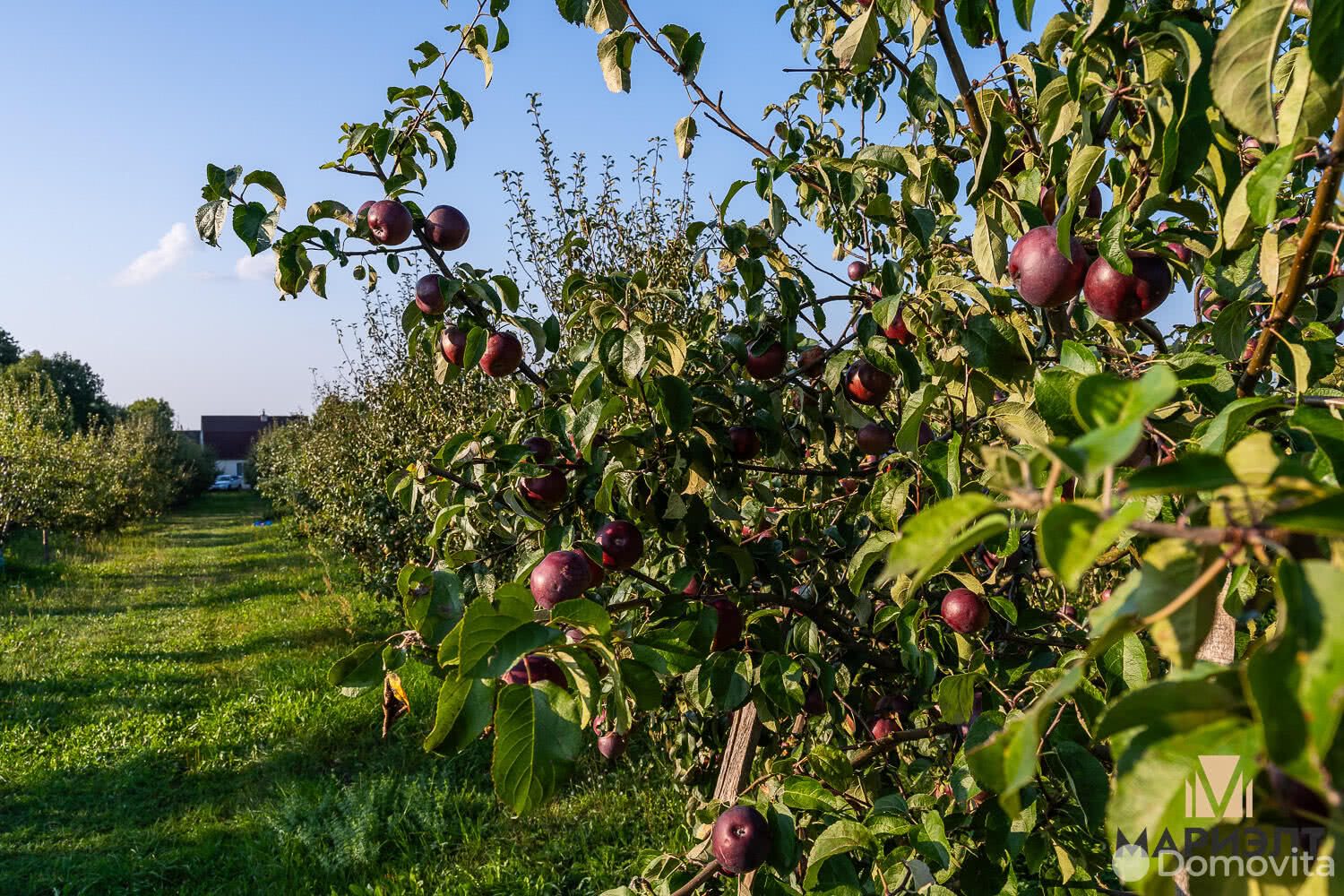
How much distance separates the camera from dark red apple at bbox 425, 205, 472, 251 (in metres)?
1.61

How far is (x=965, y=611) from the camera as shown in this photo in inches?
59.4

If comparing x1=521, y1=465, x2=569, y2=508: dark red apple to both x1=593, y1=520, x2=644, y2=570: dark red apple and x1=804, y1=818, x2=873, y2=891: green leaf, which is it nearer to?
x1=593, y1=520, x2=644, y2=570: dark red apple

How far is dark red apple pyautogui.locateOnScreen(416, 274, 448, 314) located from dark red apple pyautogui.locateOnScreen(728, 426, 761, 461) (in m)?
0.64

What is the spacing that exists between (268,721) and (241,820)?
55.9 inches

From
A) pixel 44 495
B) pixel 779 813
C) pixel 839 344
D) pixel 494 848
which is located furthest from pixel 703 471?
pixel 44 495

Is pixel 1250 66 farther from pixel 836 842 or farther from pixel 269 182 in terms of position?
pixel 269 182

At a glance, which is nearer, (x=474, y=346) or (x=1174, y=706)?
(x=1174, y=706)

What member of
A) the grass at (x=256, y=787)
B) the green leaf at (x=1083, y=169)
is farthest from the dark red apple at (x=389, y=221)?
the grass at (x=256, y=787)

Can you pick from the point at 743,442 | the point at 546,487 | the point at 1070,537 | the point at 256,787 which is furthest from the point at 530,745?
the point at 256,787

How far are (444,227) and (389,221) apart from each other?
13cm

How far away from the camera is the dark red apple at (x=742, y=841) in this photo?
4.62 ft

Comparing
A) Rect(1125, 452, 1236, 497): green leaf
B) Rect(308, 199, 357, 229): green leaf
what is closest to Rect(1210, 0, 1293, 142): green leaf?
Rect(1125, 452, 1236, 497): green leaf

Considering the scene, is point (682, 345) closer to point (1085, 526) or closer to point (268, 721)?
point (1085, 526)

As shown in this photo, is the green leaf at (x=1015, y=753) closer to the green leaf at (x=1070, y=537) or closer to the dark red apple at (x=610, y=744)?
the green leaf at (x=1070, y=537)
